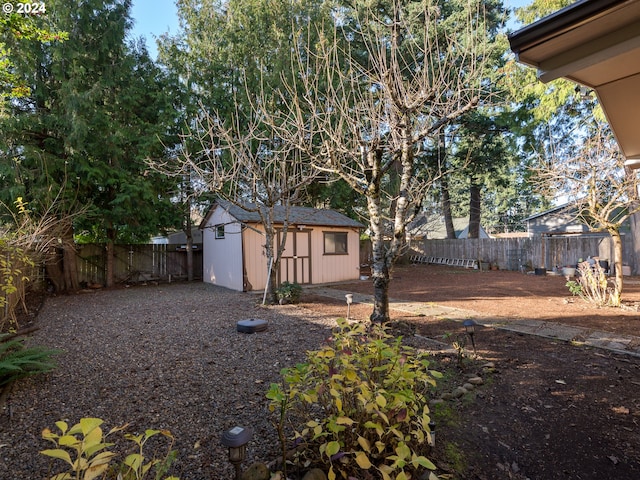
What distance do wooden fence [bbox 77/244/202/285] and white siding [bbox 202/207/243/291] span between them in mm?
992

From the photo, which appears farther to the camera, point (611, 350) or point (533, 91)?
point (533, 91)

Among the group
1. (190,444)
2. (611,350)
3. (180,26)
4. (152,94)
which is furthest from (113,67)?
(611,350)

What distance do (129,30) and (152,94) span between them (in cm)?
191

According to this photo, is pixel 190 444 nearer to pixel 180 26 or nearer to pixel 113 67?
pixel 113 67

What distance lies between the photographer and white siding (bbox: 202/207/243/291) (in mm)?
10086

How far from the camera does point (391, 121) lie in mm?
4344

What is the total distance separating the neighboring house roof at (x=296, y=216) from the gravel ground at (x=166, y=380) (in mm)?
3729

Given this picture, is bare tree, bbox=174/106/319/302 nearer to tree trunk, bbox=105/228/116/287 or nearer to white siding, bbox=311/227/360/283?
white siding, bbox=311/227/360/283

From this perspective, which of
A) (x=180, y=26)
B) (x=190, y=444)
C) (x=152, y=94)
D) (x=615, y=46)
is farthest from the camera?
(x=180, y=26)

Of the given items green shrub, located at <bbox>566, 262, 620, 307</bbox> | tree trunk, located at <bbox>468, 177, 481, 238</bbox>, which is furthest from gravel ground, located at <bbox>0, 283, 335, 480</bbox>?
tree trunk, located at <bbox>468, 177, 481, 238</bbox>

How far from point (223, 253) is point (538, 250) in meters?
13.1

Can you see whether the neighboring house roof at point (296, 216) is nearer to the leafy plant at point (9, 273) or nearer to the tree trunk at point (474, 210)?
the leafy plant at point (9, 273)

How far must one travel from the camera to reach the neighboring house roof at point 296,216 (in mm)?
9781

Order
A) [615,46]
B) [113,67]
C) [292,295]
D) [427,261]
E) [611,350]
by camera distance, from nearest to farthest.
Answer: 1. [615,46]
2. [611,350]
3. [292,295]
4. [113,67]
5. [427,261]
